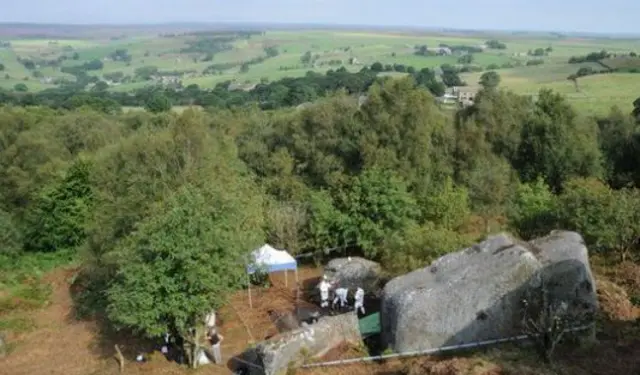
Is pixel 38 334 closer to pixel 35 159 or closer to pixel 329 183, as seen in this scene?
pixel 329 183

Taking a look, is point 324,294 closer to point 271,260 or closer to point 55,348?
point 271,260

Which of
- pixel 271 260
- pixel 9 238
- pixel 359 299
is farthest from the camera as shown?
pixel 9 238

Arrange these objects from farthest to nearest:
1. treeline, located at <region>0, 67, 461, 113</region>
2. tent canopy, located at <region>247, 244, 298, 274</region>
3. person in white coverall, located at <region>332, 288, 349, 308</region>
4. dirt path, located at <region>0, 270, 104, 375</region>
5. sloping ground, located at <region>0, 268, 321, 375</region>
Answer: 1. treeline, located at <region>0, 67, 461, 113</region>
2. tent canopy, located at <region>247, 244, 298, 274</region>
3. person in white coverall, located at <region>332, 288, 349, 308</region>
4. dirt path, located at <region>0, 270, 104, 375</region>
5. sloping ground, located at <region>0, 268, 321, 375</region>

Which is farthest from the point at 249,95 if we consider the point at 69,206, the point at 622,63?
the point at 69,206

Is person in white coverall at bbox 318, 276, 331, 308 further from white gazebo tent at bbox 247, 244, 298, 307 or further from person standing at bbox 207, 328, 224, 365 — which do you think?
person standing at bbox 207, 328, 224, 365

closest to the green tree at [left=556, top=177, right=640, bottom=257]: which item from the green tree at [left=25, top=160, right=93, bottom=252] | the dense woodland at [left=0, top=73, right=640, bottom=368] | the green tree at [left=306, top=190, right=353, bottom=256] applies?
the dense woodland at [left=0, top=73, right=640, bottom=368]

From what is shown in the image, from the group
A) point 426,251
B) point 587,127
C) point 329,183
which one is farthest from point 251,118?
point 426,251
